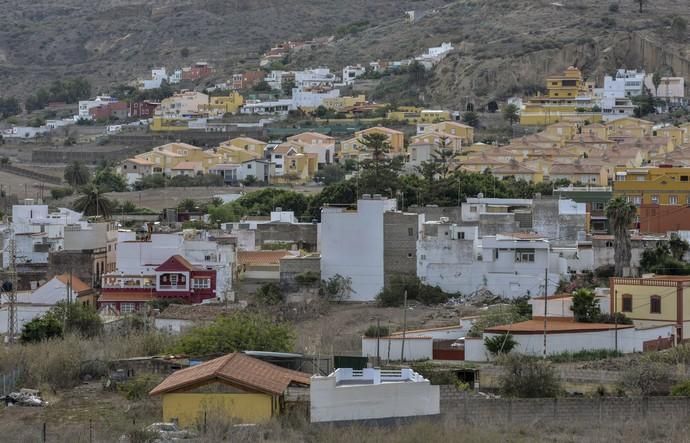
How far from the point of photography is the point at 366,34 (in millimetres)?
129875

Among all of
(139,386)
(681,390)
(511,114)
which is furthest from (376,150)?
(681,390)

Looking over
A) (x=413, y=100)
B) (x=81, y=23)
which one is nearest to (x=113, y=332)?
(x=413, y=100)

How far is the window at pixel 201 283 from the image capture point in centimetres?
4494

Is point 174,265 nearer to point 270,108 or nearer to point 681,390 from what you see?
point 681,390

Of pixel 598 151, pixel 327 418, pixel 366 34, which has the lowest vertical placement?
pixel 327 418

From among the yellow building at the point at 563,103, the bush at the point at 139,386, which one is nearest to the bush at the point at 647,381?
the bush at the point at 139,386

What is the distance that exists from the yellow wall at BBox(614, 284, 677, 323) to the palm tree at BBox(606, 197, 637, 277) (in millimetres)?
6420

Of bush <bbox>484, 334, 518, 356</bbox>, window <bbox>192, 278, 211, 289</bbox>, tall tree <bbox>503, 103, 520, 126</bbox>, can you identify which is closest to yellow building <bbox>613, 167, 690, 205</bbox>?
window <bbox>192, 278, 211, 289</bbox>

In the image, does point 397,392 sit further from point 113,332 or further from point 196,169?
point 196,169

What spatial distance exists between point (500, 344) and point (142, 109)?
76980 mm

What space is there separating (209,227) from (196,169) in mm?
27951

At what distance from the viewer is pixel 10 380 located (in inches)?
1220

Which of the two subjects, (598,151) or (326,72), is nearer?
(598,151)

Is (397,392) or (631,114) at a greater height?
(631,114)
